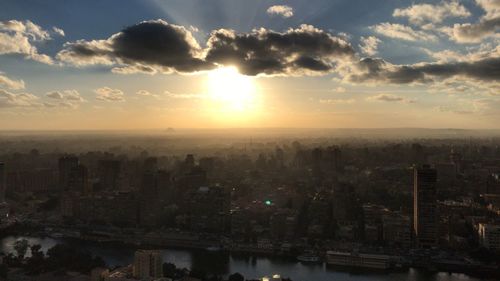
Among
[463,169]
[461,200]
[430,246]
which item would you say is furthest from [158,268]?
[463,169]

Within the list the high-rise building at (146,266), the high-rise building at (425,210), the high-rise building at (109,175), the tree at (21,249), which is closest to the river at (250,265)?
the tree at (21,249)

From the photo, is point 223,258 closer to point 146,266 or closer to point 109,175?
point 146,266

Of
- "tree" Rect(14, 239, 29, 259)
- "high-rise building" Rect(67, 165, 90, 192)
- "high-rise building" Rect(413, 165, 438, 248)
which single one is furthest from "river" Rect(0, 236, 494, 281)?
"high-rise building" Rect(67, 165, 90, 192)

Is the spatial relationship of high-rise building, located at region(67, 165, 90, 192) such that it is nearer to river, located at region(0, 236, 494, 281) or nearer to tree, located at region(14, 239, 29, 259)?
river, located at region(0, 236, 494, 281)

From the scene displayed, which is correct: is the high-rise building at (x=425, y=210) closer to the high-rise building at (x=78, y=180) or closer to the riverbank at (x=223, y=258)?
the riverbank at (x=223, y=258)

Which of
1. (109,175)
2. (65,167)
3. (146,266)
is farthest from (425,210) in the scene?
(65,167)

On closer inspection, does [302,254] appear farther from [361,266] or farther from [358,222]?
[358,222]

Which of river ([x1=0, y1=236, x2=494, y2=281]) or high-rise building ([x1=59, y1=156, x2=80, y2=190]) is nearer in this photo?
river ([x1=0, y1=236, x2=494, y2=281])
